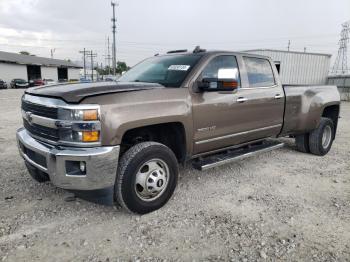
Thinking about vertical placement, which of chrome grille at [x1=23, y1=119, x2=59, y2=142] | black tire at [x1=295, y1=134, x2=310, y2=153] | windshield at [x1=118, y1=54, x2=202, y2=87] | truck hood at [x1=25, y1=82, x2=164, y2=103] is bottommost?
black tire at [x1=295, y1=134, x2=310, y2=153]

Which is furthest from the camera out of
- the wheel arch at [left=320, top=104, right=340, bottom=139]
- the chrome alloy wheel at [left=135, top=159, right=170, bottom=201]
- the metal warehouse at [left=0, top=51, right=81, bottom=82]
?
the metal warehouse at [left=0, top=51, right=81, bottom=82]

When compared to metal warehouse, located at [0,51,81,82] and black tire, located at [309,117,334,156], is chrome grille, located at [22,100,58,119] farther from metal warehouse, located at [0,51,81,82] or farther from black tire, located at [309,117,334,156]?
metal warehouse, located at [0,51,81,82]

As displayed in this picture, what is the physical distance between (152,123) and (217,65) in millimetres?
1423

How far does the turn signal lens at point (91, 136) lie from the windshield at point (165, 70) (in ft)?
4.09

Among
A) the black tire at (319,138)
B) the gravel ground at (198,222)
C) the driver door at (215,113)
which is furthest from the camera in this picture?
the black tire at (319,138)

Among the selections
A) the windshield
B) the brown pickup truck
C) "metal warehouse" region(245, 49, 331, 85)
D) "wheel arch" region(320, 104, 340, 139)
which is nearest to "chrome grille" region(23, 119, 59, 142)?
the brown pickup truck

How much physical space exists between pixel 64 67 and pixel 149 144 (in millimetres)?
50049

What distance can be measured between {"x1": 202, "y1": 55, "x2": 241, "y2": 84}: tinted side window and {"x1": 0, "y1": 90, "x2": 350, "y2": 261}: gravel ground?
1.52 m

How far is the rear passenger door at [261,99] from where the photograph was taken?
14.4 feet

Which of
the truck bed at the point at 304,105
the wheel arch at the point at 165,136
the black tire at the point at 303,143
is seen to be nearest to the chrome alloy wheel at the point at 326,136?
the black tire at the point at 303,143

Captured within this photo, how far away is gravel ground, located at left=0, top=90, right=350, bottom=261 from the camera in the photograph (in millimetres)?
2705

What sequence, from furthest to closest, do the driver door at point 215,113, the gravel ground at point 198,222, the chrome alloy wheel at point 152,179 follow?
the driver door at point 215,113, the chrome alloy wheel at point 152,179, the gravel ground at point 198,222

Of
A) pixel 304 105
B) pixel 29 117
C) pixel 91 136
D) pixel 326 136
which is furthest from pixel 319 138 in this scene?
pixel 29 117

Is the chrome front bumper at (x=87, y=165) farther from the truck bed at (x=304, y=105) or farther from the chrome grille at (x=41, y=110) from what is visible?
the truck bed at (x=304, y=105)
